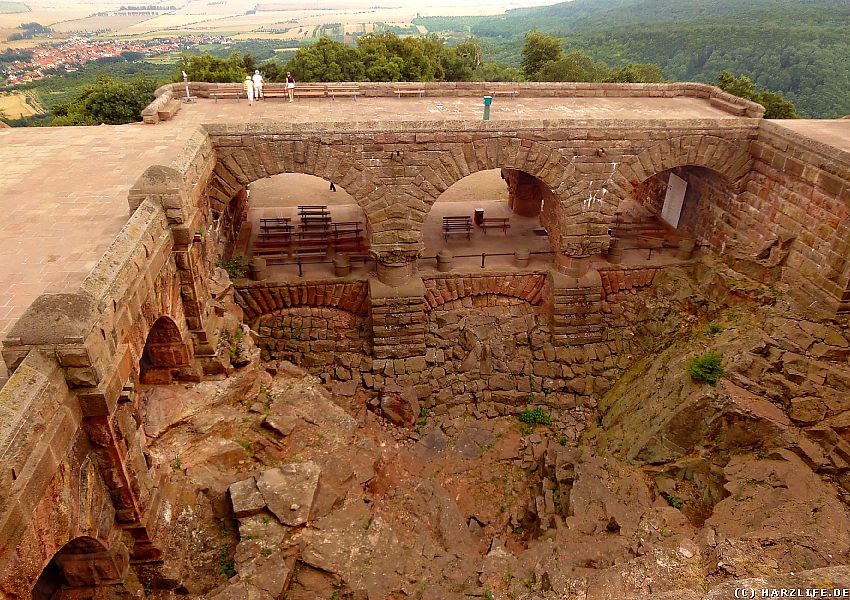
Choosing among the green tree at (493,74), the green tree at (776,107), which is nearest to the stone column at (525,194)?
the green tree at (776,107)

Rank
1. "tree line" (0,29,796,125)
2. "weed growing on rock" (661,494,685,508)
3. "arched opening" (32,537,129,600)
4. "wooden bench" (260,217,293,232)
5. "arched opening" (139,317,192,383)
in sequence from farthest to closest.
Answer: "tree line" (0,29,796,125)
"wooden bench" (260,217,293,232)
"weed growing on rock" (661,494,685,508)
"arched opening" (139,317,192,383)
"arched opening" (32,537,129,600)

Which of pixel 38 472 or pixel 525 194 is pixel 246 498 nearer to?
pixel 38 472

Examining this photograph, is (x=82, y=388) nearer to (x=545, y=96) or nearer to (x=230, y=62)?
(x=545, y=96)

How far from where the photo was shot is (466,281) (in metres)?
15.4

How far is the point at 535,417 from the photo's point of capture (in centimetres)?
1518

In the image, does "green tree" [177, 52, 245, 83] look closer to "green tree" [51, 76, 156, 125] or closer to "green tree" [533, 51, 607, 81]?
"green tree" [51, 76, 156, 125]

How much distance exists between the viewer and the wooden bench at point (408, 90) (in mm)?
17317

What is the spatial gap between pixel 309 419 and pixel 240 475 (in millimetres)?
2388

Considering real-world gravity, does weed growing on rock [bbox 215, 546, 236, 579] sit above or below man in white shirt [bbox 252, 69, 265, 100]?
below

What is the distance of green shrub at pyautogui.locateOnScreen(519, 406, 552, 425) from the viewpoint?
1513 centimetres

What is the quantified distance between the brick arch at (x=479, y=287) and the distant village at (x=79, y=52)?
30.1m

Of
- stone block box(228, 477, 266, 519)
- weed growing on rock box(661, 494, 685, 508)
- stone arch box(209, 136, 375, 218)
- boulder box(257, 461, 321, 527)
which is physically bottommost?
weed growing on rock box(661, 494, 685, 508)

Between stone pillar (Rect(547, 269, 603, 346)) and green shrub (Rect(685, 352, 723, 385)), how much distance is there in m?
3.38

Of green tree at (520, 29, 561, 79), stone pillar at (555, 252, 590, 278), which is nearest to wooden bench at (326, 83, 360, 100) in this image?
stone pillar at (555, 252, 590, 278)
